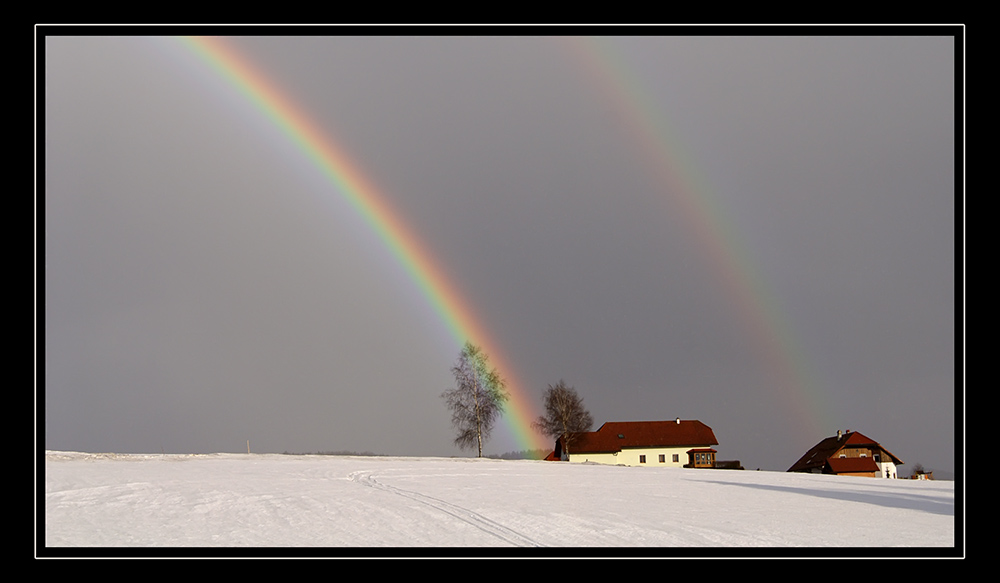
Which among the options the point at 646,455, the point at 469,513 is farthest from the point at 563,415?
the point at 469,513

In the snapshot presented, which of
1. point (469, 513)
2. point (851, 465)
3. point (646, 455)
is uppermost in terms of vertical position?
point (469, 513)

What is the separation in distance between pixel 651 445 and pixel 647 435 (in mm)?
1629

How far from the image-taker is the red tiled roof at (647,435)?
93562mm

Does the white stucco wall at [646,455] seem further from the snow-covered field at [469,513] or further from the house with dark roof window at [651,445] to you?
the snow-covered field at [469,513]

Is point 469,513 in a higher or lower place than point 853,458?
higher

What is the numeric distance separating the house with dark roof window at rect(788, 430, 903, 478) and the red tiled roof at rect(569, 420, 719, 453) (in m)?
10.7

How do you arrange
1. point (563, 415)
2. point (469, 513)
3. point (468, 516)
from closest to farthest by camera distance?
1. point (468, 516)
2. point (469, 513)
3. point (563, 415)

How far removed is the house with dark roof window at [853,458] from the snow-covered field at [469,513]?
61145mm

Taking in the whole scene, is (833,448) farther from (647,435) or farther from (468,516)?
(468,516)

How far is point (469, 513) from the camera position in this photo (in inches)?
627

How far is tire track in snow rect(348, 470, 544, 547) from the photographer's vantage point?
12.3 m
